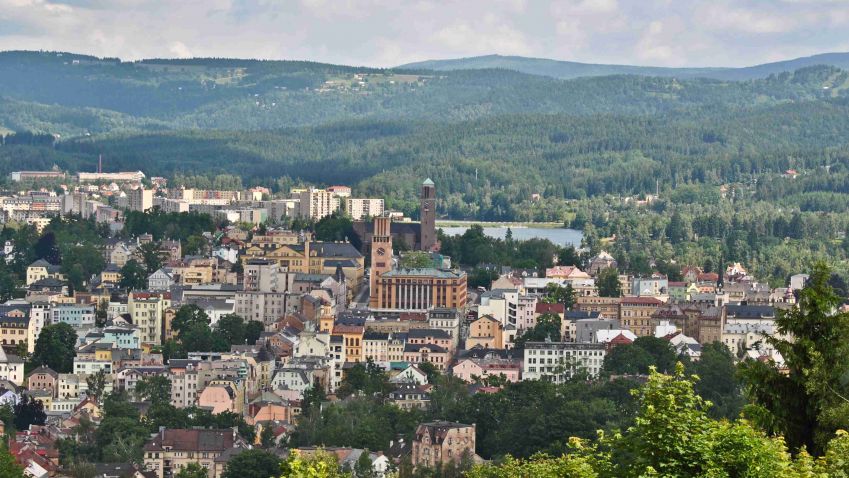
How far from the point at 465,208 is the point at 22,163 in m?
43.1

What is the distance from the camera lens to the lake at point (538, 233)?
101488 millimetres

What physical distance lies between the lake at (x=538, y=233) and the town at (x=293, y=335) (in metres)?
19.7

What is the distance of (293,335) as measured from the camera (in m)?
56.4

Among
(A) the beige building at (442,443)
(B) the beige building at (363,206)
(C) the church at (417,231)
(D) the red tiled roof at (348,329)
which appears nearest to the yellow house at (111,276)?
(C) the church at (417,231)

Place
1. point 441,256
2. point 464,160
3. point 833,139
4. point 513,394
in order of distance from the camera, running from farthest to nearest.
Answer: point 833,139
point 464,160
point 441,256
point 513,394

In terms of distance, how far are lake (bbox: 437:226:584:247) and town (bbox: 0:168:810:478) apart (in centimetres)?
1970

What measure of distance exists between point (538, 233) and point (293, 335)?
54.2 metres

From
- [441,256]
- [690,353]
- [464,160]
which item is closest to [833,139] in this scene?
[464,160]

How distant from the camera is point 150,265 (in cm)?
6944

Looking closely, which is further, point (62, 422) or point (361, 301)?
point (361, 301)

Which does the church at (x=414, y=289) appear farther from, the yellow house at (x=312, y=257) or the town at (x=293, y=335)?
the yellow house at (x=312, y=257)

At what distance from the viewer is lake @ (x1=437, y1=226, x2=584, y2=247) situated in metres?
101

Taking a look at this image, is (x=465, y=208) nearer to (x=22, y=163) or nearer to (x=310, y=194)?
(x=310, y=194)

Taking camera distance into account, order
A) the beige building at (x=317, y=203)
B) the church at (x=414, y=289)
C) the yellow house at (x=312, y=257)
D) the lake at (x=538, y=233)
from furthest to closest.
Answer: the beige building at (x=317, y=203) → the lake at (x=538, y=233) → the yellow house at (x=312, y=257) → the church at (x=414, y=289)
